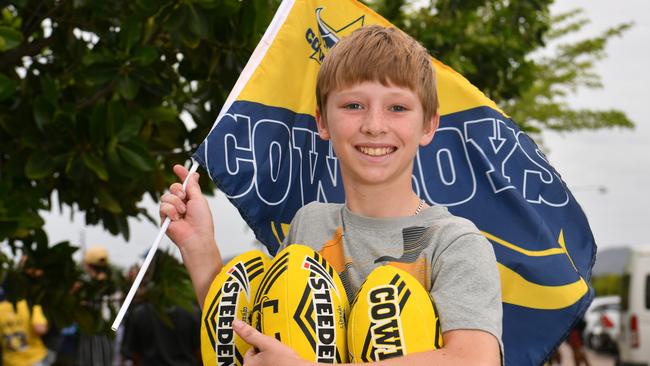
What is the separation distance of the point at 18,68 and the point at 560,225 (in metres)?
3.69

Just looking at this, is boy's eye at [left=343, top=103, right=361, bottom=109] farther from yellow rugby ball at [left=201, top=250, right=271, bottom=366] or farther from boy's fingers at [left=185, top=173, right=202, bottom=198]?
boy's fingers at [left=185, top=173, right=202, bottom=198]

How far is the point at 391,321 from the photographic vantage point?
8.32 feet

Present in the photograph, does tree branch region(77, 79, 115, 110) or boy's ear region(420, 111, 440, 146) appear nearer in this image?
boy's ear region(420, 111, 440, 146)

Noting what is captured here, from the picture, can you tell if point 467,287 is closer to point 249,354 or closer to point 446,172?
point 249,354

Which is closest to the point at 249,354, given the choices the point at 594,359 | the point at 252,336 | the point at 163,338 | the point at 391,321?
the point at 252,336

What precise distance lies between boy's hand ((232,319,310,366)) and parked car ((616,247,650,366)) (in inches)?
565

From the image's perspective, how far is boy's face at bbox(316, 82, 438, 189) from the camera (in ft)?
9.02

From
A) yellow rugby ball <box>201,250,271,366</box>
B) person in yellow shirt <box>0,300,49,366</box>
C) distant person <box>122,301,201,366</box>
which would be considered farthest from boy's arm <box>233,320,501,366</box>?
person in yellow shirt <box>0,300,49,366</box>

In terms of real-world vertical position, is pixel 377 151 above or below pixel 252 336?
above

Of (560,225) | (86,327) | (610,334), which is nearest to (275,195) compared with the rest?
(560,225)

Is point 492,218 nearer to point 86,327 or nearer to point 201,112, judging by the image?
point 201,112

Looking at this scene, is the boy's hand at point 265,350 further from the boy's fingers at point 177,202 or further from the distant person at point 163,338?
the distant person at point 163,338

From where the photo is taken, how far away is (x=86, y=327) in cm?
595

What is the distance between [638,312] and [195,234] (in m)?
14.1
